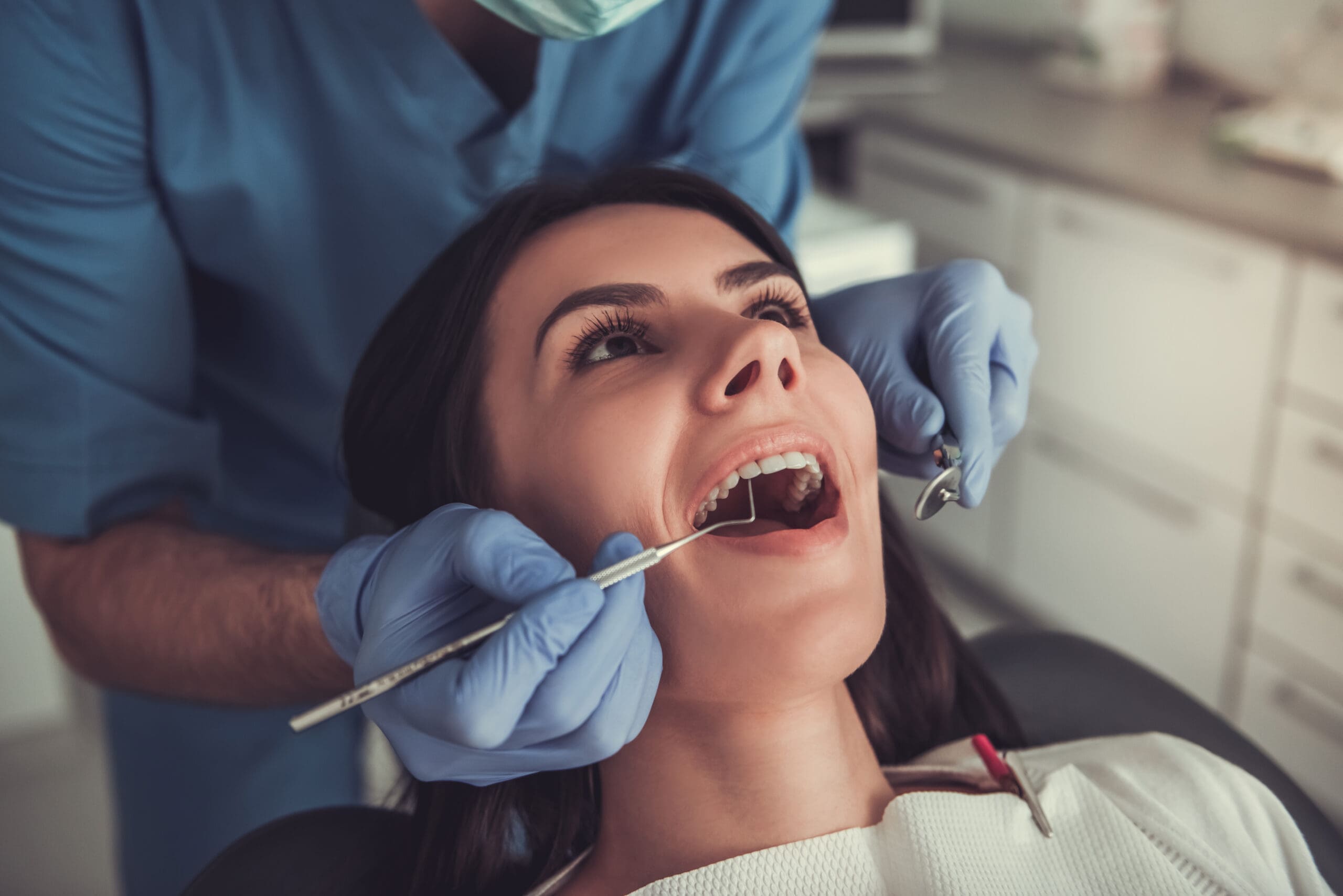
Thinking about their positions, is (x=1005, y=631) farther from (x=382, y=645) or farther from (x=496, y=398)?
(x=382, y=645)

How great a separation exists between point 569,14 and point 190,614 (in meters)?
0.64

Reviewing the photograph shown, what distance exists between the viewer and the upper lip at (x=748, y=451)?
881 millimetres

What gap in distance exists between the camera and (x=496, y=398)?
0.99 m

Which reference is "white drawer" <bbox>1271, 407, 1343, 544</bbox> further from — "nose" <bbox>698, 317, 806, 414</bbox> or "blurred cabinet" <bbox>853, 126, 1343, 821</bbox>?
"nose" <bbox>698, 317, 806, 414</bbox>

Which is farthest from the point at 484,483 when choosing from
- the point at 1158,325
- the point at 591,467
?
the point at 1158,325

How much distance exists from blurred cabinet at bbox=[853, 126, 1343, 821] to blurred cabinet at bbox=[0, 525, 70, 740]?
6.65 feet

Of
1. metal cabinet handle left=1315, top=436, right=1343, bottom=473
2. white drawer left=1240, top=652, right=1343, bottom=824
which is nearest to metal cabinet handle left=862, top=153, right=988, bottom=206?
metal cabinet handle left=1315, top=436, right=1343, bottom=473

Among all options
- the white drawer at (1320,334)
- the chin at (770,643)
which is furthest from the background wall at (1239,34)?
the chin at (770,643)

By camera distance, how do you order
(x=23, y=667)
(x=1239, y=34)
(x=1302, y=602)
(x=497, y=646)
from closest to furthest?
(x=497, y=646), (x=1302, y=602), (x=23, y=667), (x=1239, y=34)

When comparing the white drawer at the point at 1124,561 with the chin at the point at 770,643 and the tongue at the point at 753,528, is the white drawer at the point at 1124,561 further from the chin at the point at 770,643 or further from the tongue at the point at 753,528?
the chin at the point at 770,643

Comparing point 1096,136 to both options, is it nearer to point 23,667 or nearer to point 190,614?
point 190,614

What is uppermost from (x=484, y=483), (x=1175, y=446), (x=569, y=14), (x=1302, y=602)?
(x=569, y=14)

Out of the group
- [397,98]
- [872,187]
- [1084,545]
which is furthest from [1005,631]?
[872,187]

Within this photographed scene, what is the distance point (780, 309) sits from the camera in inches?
41.3
